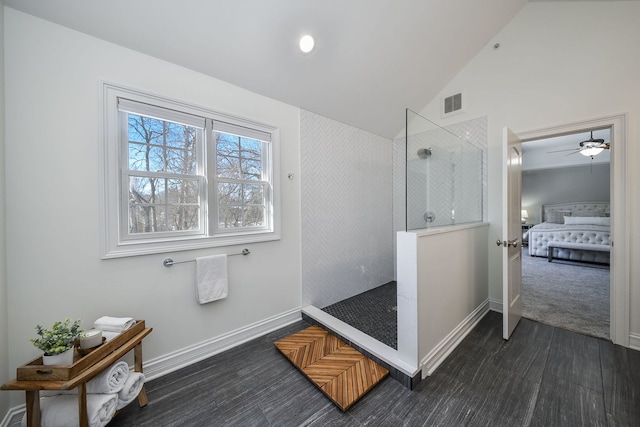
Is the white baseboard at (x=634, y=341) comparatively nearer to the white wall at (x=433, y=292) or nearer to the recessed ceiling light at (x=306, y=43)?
the white wall at (x=433, y=292)

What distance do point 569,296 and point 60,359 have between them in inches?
196

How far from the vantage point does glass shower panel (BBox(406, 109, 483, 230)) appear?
6.21ft

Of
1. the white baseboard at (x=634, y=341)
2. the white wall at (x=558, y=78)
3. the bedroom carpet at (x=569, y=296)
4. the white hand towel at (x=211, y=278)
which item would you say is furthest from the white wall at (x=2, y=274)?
the white baseboard at (x=634, y=341)

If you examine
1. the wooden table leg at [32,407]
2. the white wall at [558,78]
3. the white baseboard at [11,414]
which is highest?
the white wall at [558,78]

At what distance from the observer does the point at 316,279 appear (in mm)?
2693

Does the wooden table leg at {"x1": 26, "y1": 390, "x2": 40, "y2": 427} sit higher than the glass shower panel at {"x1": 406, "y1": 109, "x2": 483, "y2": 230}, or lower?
lower

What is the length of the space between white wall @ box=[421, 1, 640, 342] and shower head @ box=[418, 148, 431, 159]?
1248 mm

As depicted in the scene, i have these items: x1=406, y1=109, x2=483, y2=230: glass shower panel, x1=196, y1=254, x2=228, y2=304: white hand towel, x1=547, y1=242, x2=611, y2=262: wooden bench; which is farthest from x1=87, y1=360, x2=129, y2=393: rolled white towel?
x1=547, y1=242, x2=611, y2=262: wooden bench

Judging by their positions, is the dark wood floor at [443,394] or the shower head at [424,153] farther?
the shower head at [424,153]

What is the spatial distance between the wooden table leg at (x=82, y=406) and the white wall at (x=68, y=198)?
51 cm

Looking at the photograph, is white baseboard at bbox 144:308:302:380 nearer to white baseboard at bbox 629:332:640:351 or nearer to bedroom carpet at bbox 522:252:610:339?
bedroom carpet at bbox 522:252:610:339

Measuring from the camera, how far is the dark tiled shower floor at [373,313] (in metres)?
Answer: 2.15

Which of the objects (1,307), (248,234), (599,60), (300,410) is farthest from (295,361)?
(599,60)

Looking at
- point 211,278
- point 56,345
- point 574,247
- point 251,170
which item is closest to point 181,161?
point 251,170
